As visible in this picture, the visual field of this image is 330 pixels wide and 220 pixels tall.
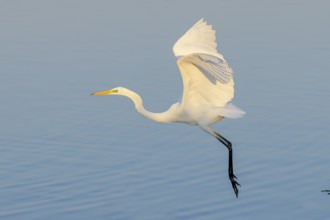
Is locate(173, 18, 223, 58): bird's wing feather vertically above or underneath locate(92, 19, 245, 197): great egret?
above

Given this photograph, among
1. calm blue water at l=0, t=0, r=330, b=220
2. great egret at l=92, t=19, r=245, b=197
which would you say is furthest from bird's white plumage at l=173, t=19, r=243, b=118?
calm blue water at l=0, t=0, r=330, b=220

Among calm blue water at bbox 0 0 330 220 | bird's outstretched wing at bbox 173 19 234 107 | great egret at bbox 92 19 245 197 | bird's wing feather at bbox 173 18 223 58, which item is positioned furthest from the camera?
calm blue water at bbox 0 0 330 220

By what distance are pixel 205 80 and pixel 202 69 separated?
1.21ft

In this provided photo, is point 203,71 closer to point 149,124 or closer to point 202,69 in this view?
point 202,69

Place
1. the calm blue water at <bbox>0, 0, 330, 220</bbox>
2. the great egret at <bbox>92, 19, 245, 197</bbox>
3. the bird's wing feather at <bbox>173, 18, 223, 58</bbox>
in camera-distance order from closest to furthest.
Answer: the great egret at <bbox>92, 19, 245, 197</bbox> → the bird's wing feather at <bbox>173, 18, 223, 58</bbox> → the calm blue water at <bbox>0, 0, 330, 220</bbox>

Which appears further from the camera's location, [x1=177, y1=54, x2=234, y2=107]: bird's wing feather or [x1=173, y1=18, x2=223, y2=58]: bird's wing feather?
[x1=173, y1=18, x2=223, y2=58]: bird's wing feather

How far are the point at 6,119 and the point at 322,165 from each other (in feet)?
18.3

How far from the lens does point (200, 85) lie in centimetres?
1205

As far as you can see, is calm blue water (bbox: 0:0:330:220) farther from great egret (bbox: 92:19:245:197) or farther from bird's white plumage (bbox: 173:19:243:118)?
bird's white plumage (bbox: 173:19:243:118)

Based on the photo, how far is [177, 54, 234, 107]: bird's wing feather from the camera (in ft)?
36.3

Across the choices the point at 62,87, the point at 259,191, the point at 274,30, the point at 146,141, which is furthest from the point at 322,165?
the point at 274,30

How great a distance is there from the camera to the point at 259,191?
1402cm

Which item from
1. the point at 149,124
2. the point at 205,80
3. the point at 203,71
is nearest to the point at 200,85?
the point at 205,80

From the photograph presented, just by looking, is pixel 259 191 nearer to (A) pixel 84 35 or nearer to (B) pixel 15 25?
(A) pixel 84 35
